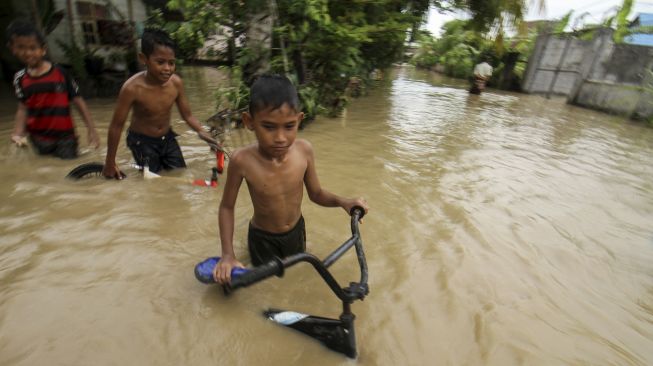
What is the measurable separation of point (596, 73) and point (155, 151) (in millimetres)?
12336

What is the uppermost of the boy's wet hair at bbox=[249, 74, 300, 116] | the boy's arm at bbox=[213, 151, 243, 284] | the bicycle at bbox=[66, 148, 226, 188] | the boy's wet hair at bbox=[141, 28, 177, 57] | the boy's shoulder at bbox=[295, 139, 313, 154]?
the boy's wet hair at bbox=[141, 28, 177, 57]

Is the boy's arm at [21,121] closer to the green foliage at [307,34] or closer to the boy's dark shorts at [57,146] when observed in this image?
the boy's dark shorts at [57,146]

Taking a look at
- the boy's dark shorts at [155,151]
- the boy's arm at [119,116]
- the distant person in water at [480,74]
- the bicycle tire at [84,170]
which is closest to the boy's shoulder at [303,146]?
the boy's arm at [119,116]

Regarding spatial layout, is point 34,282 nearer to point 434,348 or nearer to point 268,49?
point 434,348

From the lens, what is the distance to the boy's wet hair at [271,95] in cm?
154

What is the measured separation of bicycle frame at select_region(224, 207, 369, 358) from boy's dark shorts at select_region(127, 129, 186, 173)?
7.11 feet

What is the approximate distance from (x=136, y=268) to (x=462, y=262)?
2.21 metres

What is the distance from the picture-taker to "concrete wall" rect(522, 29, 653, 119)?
29.5 ft

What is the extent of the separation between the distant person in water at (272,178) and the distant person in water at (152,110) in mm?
1625

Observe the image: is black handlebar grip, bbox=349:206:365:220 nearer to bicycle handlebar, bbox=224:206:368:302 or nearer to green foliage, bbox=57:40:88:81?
bicycle handlebar, bbox=224:206:368:302

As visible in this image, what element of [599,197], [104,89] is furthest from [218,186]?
[104,89]

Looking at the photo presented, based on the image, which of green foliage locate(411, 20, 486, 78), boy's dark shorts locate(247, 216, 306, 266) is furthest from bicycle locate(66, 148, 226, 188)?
green foliage locate(411, 20, 486, 78)

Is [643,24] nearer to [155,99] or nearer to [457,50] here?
[457,50]

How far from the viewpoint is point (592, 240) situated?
2.92m
